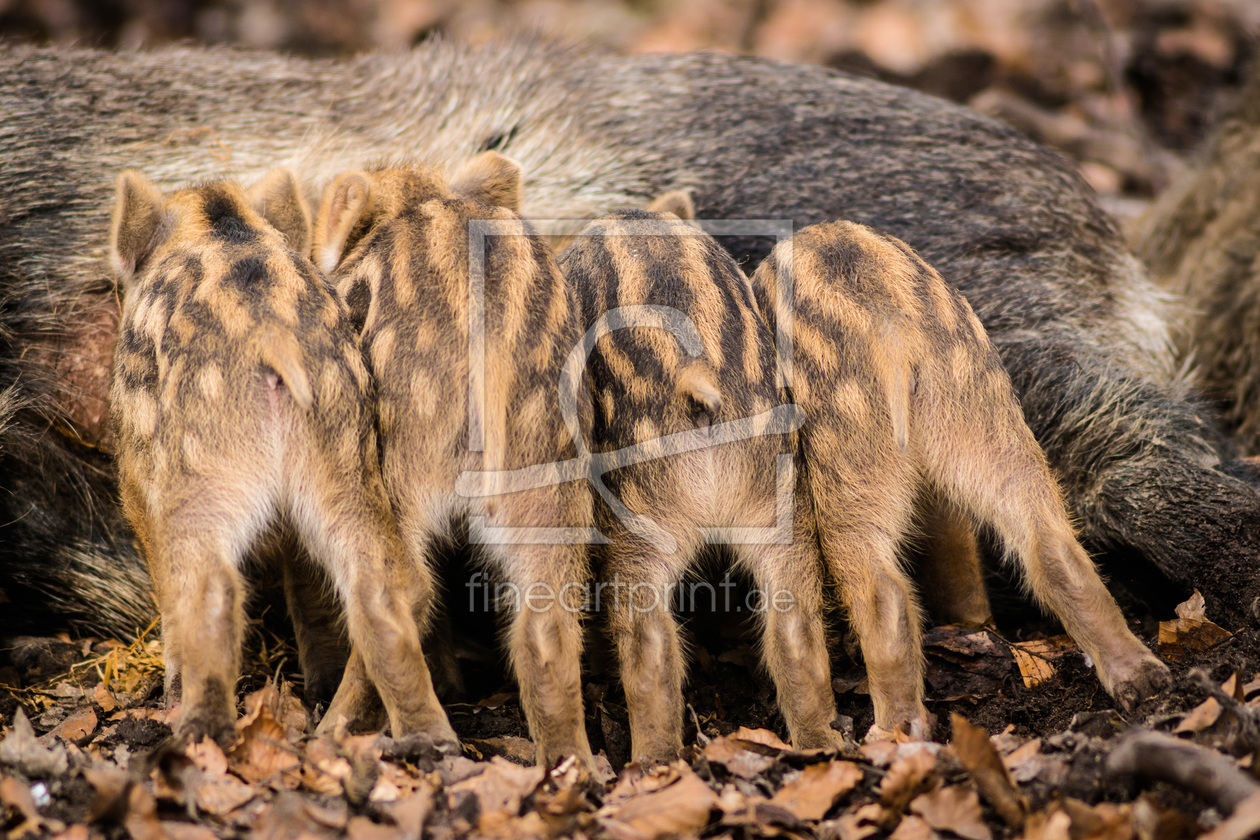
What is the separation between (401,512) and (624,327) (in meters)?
0.73

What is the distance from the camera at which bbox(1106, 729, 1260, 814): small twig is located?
190 centimetres

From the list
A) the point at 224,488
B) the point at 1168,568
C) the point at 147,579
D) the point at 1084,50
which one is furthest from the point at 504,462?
the point at 1084,50

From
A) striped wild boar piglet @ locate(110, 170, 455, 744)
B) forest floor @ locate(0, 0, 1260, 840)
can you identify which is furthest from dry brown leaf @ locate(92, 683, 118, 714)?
striped wild boar piglet @ locate(110, 170, 455, 744)

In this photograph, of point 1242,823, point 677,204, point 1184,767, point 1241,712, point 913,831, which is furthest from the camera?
point 677,204

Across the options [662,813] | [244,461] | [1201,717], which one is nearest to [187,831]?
[244,461]

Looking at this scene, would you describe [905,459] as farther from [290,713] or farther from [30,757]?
[30,757]

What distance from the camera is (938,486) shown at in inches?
109

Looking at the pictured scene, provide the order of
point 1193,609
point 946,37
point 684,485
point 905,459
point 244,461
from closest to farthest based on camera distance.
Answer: point 244,461
point 684,485
point 905,459
point 1193,609
point 946,37

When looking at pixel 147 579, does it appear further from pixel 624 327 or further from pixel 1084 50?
pixel 1084 50

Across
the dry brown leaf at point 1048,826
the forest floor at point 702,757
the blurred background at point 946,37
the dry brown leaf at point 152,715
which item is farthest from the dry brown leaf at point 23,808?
the blurred background at point 946,37

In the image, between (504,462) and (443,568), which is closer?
(504,462)

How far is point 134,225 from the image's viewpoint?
9.69 ft

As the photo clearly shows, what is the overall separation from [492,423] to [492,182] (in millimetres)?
987

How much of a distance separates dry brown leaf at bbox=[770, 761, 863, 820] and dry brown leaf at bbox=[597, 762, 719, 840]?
15cm
